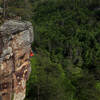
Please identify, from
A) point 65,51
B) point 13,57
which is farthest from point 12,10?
point 65,51

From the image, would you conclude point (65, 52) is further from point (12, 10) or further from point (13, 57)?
point (13, 57)

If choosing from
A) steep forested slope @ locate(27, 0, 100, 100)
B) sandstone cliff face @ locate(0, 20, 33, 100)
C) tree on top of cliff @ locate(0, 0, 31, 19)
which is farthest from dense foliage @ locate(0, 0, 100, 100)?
sandstone cliff face @ locate(0, 20, 33, 100)

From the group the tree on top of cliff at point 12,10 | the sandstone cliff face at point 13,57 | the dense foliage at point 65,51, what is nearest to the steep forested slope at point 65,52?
the dense foliage at point 65,51

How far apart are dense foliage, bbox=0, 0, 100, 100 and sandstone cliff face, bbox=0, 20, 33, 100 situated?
4.88m

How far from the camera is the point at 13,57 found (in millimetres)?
9617

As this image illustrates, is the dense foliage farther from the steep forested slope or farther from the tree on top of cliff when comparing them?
the tree on top of cliff

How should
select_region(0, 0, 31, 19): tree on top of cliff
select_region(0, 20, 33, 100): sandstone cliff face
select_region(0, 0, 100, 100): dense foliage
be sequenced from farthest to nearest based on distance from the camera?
select_region(0, 0, 100, 100): dense foliage < select_region(0, 0, 31, 19): tree on top of cliff < select_region(0, 20, 33, 100): sandstone cliff face

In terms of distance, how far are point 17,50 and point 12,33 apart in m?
1.15

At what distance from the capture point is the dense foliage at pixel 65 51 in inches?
733

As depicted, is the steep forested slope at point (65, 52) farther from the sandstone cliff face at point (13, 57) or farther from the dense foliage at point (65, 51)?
the sandstone cliff face at point (13, 57)

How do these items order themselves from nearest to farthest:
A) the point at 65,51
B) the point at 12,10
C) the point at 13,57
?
the point at 13,57 → the point at 12,10 → the point at 65,51

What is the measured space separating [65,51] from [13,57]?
1007 inches

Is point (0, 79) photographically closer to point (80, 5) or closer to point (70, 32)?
point (70, 32)

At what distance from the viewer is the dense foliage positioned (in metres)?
18.6
